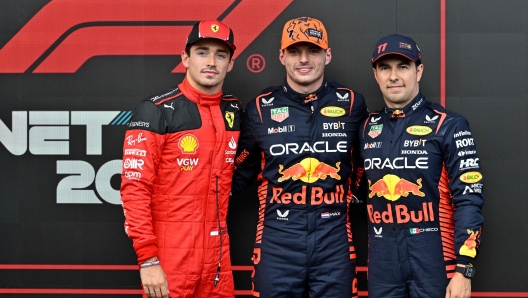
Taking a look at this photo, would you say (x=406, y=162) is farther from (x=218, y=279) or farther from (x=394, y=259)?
(x=218, y=279)

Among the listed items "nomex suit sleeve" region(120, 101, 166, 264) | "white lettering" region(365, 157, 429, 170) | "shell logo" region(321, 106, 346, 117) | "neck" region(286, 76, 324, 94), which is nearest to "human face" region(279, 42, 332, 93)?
"neck" region(286, 76, 324, 94)

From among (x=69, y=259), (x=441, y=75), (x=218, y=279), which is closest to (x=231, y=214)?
(x=218, y=279)

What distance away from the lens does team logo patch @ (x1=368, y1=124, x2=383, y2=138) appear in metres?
2.46

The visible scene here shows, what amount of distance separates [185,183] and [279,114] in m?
0.54

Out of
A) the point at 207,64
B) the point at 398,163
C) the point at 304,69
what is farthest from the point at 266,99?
the point at 398,163

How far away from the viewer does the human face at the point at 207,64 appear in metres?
2.51

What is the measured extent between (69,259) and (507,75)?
99.6 inches

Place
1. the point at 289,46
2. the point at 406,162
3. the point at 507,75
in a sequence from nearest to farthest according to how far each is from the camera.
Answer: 1. the point at 406,162
2. the point at 289,46
3. the point at 507,75

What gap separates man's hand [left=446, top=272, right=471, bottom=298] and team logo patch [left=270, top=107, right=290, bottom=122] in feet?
3.27

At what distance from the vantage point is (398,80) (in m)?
2.45

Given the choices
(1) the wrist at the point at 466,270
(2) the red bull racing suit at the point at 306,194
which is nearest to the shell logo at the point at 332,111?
(2) the red bull racing suit at the point at 306,194

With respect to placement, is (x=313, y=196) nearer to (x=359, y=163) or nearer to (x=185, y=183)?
(x=359, y=163)

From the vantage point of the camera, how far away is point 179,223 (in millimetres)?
2445

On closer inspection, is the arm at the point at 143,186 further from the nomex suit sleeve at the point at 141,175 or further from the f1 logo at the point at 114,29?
the f1 logo at the point at 114,29
